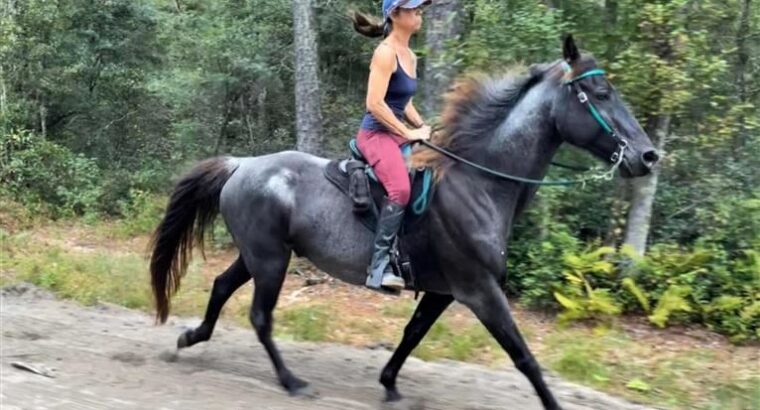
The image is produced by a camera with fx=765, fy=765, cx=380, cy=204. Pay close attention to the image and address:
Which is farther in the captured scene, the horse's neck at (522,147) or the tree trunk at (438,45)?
the tree trunk at (438,45)

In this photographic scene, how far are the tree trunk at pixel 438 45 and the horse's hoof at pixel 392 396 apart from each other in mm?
4415

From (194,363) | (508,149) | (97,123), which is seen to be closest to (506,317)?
(508,149)

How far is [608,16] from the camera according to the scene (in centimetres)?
918

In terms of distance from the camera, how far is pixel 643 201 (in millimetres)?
8984

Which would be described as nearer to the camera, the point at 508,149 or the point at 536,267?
the point at 508,149

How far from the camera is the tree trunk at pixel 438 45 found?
362 inches

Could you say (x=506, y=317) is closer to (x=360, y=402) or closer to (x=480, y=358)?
(x=360, y=402)

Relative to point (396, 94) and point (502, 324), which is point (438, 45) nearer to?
point (396, 94)

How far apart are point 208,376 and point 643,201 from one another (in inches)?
217

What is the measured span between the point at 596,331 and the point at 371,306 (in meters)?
2.73

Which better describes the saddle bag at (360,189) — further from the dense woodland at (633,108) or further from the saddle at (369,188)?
the dense woodland at (633,108)

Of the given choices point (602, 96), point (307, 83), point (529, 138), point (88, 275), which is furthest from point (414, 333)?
point (307, 83)

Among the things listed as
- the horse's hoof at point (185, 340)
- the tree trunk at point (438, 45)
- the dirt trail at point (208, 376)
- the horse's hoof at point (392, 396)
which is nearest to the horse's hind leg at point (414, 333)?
the horse's hoof at point (392, 396)

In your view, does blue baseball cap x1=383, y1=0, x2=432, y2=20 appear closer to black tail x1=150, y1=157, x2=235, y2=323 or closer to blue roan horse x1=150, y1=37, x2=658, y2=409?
blue roan horse x1=150, y1=37, x2=658, y2=409
